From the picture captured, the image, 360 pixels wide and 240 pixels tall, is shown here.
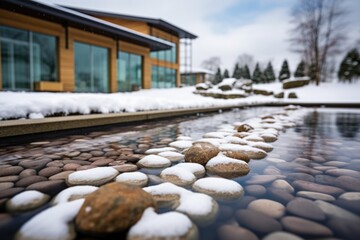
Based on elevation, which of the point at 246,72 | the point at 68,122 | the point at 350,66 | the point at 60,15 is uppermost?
the point at 246,72

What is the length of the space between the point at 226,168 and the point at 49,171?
1.27 m

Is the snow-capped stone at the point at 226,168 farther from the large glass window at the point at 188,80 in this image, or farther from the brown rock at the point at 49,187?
the large glass window at the point at 188,80

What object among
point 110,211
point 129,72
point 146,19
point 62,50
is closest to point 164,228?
point 110,211

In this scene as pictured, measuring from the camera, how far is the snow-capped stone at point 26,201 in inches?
40.4

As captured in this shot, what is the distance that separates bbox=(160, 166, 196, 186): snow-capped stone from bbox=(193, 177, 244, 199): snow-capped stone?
7 cm

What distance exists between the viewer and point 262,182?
4.50ft

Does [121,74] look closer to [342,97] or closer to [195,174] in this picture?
[195,174]

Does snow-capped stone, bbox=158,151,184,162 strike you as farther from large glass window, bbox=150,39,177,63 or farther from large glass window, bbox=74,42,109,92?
large glass window, bbox=150,39,177,63

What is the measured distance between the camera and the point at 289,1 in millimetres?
23031

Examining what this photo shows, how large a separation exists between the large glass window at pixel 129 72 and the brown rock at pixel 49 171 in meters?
10.1

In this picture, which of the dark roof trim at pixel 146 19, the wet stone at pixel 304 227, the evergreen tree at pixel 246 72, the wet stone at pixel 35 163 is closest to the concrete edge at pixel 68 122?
the wet stone at pixel 35 163

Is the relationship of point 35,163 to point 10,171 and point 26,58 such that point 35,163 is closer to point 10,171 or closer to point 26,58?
point 10,171

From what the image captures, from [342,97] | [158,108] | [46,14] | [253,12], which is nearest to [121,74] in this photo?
[46,14]

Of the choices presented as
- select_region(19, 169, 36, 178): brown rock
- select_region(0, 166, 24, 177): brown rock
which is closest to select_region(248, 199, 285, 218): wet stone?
select_region(19, 169, 36, 178): brown rock
